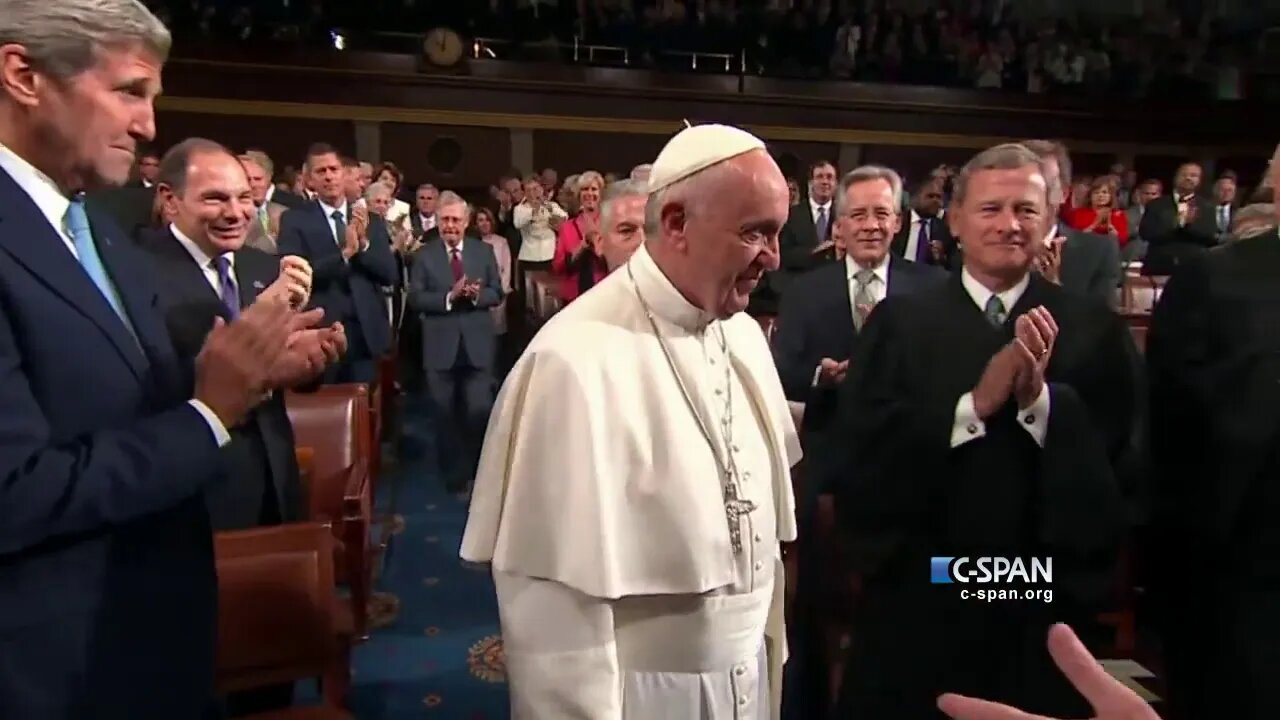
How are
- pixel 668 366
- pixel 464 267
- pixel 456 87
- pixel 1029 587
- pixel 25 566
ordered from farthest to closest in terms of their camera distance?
pixel 456 87, pixel 464 267, pixel 1029 587, pixel 668 366, pixel 25 566

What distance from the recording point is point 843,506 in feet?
7.88

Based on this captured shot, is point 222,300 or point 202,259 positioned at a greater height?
point 202,259

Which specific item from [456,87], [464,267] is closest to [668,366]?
[464,267]

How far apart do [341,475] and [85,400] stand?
246cm

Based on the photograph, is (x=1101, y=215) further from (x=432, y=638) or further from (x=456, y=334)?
(x=432, y=638)

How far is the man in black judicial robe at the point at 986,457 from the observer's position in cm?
213

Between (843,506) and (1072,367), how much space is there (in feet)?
Answer: 1.96

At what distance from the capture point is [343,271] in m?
5.20

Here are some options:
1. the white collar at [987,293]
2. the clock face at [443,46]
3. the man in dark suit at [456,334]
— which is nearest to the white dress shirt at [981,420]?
the white collar at [987,293]

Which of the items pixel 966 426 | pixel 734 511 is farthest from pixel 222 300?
pixel 966 426

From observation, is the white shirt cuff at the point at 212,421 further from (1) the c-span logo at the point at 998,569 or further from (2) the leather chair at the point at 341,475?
(2) the leather chair at the point at 341,475

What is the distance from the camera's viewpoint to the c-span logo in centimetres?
217

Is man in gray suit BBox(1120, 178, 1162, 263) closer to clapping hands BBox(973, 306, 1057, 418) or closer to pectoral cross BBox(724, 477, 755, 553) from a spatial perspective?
clapping hands BBox(973, 306, 1057, 418)

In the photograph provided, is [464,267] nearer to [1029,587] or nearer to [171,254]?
[171,254]
